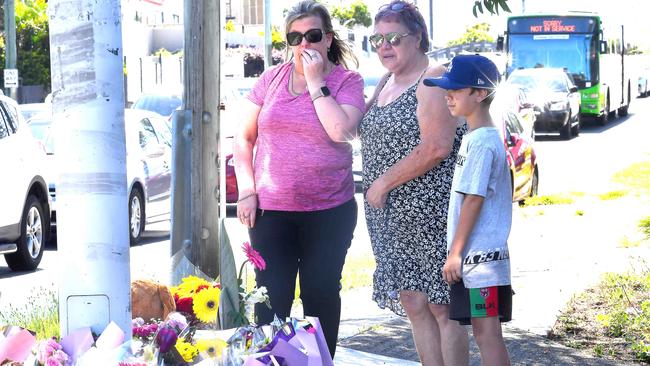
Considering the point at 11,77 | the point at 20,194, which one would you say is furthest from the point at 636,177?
the point at 11,77

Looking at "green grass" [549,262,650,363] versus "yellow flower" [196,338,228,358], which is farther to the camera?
"green grass" [549,262,650,363]

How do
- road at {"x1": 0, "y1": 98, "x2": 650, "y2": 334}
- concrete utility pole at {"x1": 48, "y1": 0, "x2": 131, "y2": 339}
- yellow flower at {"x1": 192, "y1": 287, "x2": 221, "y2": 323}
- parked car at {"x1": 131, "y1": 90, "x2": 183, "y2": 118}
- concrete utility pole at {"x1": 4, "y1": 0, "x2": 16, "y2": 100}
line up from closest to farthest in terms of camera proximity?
concrete utility pole at {"x1": 48, "y1": 0, "x2": 131, "y2": 339} → yellow flower at {"x1": 192, "y1": 287, "x2": 221, "y2": 323} → road at {"x1": 0, "y1": 98, "x2": 650, "y2": 334} → parked car at {"x1": 131, "y1": 90, "x2": 183, "y2": 118} → concrete utility pole at {"x1": 4, "y1": 0, "x2": 16, "y2": 100}

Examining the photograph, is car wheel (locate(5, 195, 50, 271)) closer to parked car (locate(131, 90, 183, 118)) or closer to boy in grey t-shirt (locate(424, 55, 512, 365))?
boy in grey t-shirt (locate(424, 55, 512, 365))

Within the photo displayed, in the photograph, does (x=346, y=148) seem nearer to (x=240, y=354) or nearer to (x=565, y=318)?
(x=240, y=354)

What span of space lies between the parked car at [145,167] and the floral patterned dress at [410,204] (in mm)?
9433

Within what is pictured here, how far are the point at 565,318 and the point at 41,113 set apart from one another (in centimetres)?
1039

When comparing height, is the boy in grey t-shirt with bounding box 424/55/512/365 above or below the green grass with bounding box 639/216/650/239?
above

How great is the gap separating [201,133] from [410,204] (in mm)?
1919

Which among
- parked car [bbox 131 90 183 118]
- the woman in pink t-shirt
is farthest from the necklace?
parked car [bbox 131 90 183 118]

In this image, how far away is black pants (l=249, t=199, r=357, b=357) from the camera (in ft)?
17.6

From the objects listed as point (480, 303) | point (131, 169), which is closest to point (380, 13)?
point (480, 303)

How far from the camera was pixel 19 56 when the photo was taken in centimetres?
4553

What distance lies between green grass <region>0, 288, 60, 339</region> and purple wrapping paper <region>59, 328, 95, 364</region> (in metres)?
2.83

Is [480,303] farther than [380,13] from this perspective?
No
